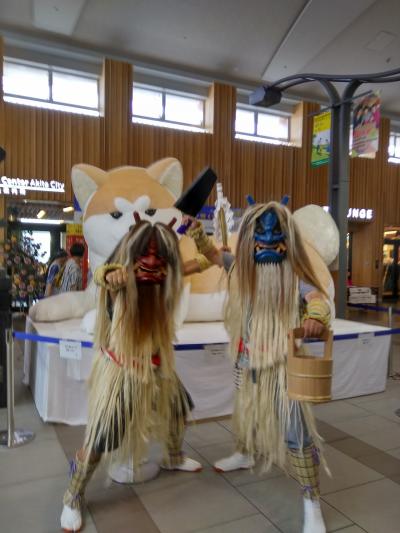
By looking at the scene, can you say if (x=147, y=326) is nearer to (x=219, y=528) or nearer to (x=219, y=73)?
(x=219, y=528)

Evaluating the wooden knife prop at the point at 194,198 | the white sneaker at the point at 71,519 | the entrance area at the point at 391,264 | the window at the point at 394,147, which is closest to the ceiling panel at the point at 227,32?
the window at the point at 394,147

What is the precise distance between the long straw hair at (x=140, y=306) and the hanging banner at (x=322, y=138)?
4.82m

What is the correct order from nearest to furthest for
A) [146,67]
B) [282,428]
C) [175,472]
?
1. [282,428]
2. [175,472]
3. [146,67]

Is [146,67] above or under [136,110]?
above

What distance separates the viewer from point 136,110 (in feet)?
35.3

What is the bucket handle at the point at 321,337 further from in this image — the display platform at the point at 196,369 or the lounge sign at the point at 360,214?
the lounge sign at the point at 360,214

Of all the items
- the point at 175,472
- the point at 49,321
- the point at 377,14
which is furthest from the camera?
the point at 377,14

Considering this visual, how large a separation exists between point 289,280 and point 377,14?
9.39 metres

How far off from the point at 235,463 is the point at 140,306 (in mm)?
1230

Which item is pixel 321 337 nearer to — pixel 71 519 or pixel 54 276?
pixel 71 519

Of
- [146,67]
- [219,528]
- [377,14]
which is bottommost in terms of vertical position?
[219,528]

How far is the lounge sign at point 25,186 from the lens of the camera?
30.2 feet

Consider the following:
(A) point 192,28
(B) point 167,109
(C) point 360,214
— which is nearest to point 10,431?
(A) point 192,28

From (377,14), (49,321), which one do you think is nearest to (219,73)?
(377,14)
